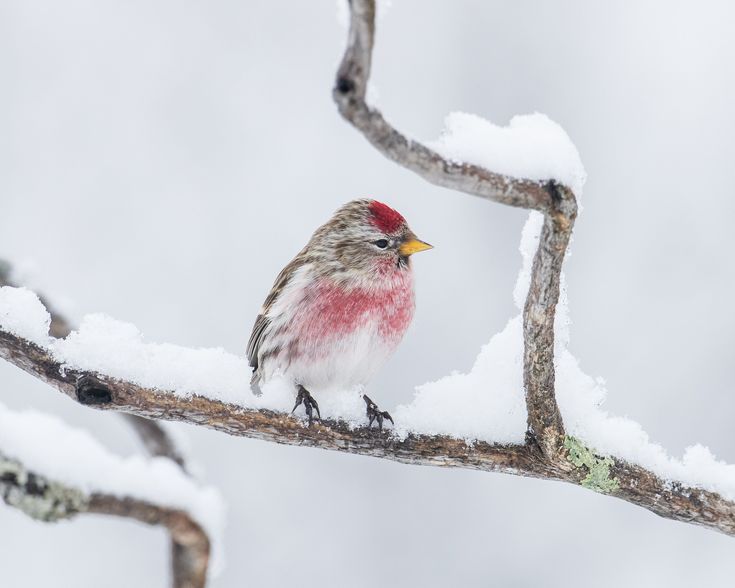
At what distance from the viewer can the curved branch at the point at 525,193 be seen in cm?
196

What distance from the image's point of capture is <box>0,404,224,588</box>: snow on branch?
2188 mm

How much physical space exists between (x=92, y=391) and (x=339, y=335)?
1406mm

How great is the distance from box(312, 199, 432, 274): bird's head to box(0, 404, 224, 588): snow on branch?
1817 millimetres

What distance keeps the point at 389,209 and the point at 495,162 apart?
2037mm

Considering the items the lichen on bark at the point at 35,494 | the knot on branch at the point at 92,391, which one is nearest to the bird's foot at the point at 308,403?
the knot on branch at the point at 92,391

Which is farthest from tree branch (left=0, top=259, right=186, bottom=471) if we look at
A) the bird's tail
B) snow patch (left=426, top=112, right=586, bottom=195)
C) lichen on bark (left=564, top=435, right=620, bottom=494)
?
snow patch (left=426, top=112, right=586, bottom=195)

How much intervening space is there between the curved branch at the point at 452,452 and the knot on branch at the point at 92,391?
39 millimetres

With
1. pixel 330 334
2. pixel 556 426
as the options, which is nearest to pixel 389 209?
pixel 330 334

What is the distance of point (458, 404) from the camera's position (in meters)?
3.32

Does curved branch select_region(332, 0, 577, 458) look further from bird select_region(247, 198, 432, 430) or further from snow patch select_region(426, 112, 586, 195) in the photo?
Result: bird select_region(247, 198, 432, 430)

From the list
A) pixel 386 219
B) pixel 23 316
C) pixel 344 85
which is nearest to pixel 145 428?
pixel 23 316

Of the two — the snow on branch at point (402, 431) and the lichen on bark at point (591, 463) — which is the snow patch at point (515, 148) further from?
the lichen on bark at point (591, 463)

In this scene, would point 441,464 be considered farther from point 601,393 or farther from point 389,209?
point 389,209

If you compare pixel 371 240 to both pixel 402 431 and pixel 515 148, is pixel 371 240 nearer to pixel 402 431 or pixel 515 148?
pixel 402 431
